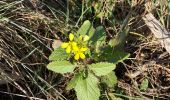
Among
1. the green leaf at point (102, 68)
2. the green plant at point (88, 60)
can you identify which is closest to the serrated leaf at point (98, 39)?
the green plant at point (88, 60)

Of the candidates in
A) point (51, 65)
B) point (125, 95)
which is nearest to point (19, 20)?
point (51, 65)

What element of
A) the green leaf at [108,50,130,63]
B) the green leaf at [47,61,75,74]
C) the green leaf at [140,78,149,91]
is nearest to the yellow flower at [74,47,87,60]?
the green leaf at [47,61,75,74]

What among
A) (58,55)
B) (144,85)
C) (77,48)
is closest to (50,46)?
(58,55)

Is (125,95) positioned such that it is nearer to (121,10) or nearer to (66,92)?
(66,92)

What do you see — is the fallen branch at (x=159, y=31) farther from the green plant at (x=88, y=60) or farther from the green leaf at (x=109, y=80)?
the green leaf at (x=109, y=80)

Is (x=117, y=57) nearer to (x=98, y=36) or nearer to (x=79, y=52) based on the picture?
(x=98, y=36)

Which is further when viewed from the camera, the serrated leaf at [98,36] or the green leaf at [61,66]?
the serrated leaf at [98,36]
